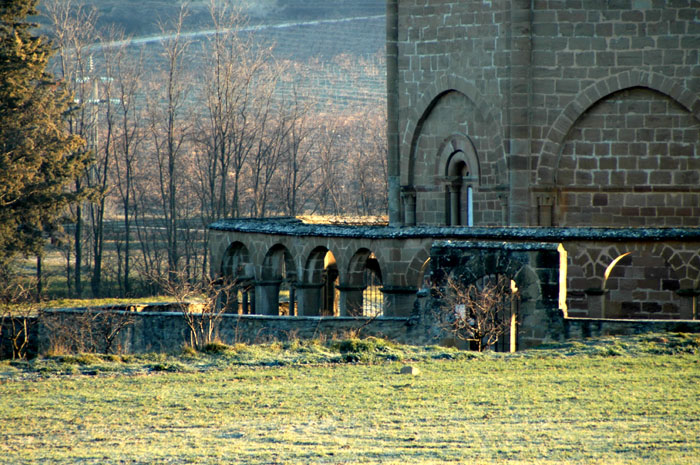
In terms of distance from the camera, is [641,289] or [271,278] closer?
[641,289]

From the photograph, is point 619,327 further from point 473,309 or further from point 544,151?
point 544,151

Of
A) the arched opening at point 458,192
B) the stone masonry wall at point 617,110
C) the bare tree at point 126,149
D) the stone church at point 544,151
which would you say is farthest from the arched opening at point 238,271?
the bare tree at point 126,149

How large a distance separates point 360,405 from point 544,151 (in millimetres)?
11089

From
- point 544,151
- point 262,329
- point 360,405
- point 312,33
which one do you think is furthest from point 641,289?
point 312,33

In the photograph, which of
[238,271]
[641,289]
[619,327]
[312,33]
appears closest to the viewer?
[619,327]

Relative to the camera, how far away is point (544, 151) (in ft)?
70.2

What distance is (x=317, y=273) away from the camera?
21.3 metres

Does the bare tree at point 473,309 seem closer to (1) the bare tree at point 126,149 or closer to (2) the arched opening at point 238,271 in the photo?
(2) the arched opening at point 238,271

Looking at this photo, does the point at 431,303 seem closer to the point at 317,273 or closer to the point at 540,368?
the point at 540,368

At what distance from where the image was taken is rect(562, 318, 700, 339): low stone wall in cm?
1598

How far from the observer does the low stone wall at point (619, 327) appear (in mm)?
15977

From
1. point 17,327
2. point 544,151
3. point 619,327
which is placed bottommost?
point 17,327

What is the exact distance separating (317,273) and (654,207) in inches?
269

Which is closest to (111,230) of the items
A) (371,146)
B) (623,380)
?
(371,146)
